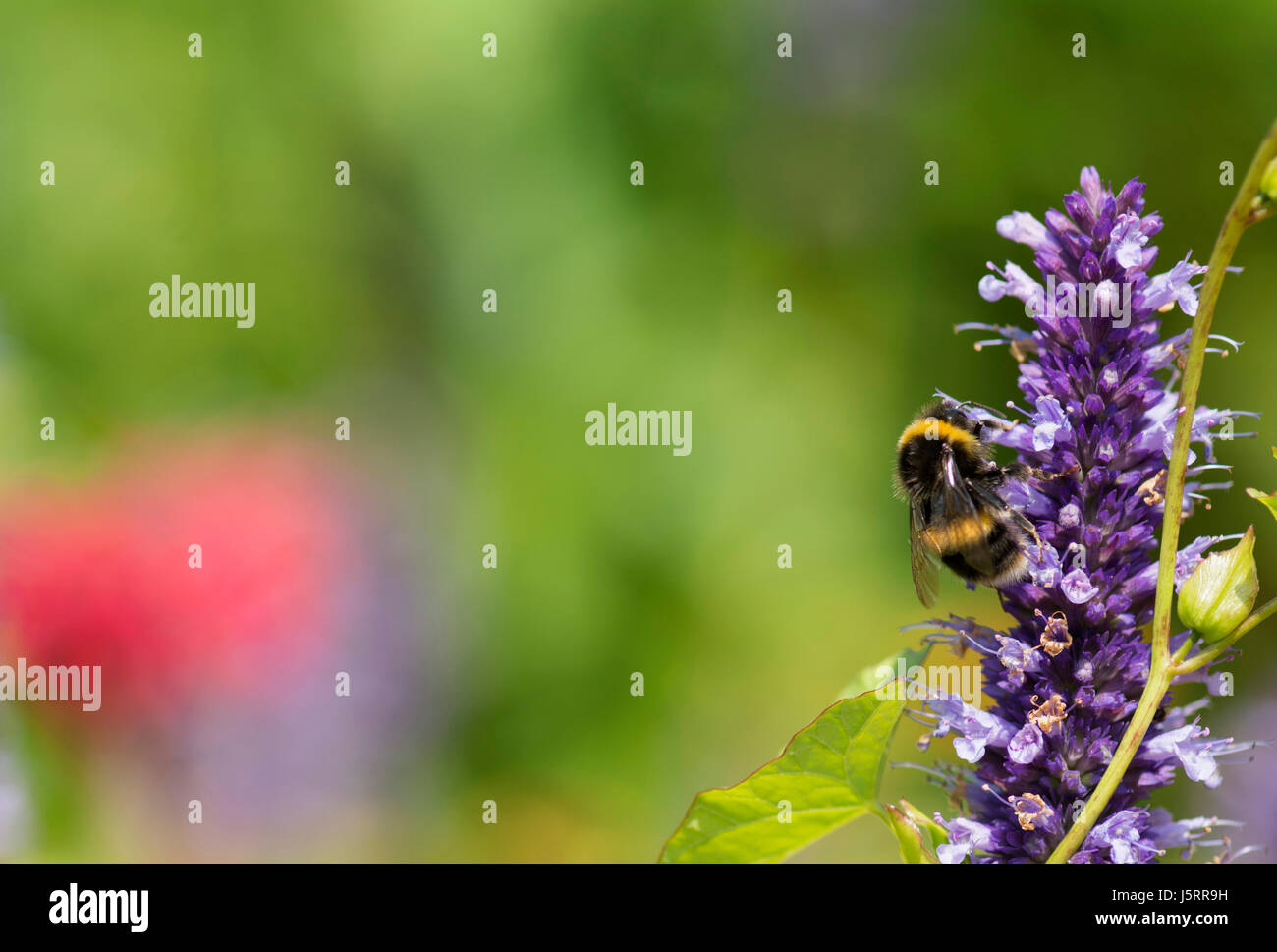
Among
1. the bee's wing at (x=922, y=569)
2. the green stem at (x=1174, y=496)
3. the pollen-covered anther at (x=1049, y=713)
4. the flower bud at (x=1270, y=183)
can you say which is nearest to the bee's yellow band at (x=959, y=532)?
the bee's wing at (x=922, y=569)

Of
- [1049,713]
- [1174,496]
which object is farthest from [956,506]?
[1174,496]

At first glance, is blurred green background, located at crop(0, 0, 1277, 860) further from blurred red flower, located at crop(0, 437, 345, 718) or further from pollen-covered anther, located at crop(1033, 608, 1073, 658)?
pollen-covered anther, located at crop(1033, 608, 1073, 658)

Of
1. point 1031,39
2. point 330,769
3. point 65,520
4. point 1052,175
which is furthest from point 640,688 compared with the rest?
point 1031,39

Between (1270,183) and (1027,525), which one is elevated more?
(1270,183)

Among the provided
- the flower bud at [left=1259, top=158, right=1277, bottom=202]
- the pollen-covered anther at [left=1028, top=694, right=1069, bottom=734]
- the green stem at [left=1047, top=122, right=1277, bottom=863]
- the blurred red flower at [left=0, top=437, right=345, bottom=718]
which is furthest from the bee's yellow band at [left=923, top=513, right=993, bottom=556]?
the blurred red flower at [left=0, top=437, right=345, bottom=718]

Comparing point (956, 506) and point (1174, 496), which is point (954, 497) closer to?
point (956, 506)
